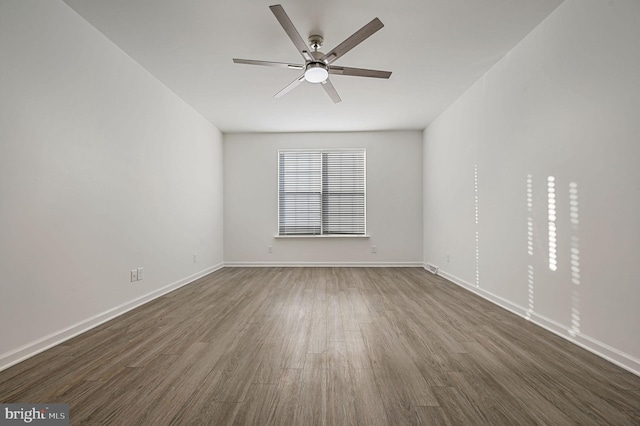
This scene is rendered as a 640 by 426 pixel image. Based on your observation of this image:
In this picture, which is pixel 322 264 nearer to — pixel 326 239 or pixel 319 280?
pixel 326 239

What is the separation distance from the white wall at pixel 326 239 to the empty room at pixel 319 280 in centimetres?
132

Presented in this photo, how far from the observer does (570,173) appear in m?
2.21

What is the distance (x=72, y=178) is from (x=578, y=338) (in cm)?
376

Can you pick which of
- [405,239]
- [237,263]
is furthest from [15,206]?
[405,239]

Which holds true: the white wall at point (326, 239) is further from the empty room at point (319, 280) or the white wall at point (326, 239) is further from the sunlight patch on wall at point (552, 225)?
the sunlight patch on wall at point (552, 225)

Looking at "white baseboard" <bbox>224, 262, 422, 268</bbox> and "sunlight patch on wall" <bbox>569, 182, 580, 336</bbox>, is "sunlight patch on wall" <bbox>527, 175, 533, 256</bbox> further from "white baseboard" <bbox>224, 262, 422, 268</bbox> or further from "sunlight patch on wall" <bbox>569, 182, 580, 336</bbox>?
"white baseboard" <bbox>224, 262, 422, 268</bbox>

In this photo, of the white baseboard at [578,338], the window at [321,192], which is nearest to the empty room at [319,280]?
the white baseboard at [578,338]

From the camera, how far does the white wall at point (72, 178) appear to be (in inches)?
74.1

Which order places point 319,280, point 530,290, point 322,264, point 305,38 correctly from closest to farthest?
1. point 530,290
2. point 305,38
3. point 319,280
4. point 322,264

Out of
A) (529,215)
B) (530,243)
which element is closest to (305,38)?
(529,215)

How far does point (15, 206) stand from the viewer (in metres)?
1.89

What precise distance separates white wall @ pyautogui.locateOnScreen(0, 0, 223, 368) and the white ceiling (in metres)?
0.34

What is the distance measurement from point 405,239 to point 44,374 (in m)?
5.03

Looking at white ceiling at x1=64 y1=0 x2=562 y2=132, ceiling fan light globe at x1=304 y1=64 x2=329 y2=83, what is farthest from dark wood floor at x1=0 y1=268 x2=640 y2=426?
white ceiling at x1=64 y1=0 x2=562 y2=132
